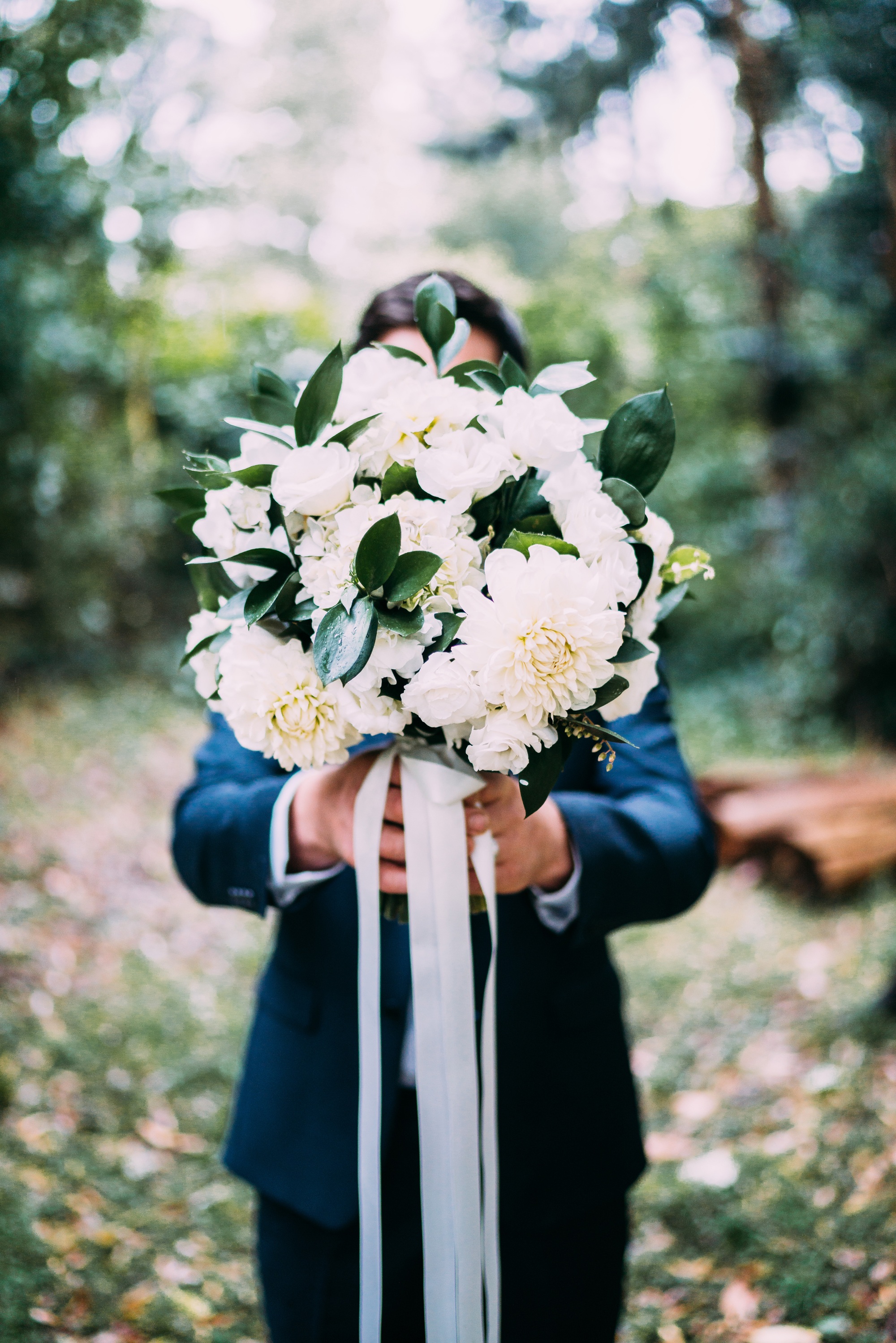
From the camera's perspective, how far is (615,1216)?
168cm

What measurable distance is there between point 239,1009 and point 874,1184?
270cm

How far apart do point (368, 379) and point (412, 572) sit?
1.10 ft

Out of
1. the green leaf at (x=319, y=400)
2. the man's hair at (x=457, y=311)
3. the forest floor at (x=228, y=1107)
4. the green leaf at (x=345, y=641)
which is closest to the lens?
the green leaf at (x=345, y=641)

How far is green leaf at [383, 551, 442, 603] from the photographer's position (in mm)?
1095

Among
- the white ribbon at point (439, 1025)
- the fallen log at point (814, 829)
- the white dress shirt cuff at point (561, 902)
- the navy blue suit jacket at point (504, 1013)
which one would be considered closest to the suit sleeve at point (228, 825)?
the navy blue suit jacket at point (504, 1013)

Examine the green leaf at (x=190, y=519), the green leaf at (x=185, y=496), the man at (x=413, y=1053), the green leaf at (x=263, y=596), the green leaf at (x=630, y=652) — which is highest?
the green leaf at (x=185, y=496)

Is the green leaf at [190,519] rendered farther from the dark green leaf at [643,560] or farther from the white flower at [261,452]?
the dark green leaf at [643,560]

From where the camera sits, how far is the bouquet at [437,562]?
3.58 feet

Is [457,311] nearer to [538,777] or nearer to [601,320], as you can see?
[538,777]

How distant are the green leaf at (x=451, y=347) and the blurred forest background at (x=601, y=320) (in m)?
4.58

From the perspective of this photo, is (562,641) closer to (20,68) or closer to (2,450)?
(20,68)

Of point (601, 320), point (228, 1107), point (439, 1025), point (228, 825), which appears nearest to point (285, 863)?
point (228, 825)

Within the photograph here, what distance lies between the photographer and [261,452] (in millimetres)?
1214

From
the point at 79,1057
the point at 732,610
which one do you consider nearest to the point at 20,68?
the point at 79,1057
